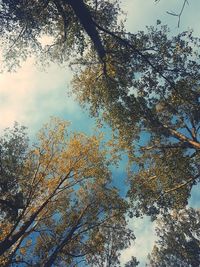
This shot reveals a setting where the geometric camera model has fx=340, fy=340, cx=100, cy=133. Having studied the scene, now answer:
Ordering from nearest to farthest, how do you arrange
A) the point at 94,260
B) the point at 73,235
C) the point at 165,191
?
the point at 165,191 < the point at 73,235 < the point at 94,260

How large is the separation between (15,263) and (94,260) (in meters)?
14.4

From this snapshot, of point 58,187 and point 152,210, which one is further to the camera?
point 152,210

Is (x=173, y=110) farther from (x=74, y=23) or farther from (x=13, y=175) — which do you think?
(x=13, y=175)

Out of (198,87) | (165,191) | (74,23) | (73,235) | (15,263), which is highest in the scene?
(74,23)

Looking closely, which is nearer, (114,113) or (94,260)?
(114,113)

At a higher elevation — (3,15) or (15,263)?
(3,15)

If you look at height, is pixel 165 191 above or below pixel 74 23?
below

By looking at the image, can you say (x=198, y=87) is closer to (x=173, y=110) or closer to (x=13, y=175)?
(x=173, y=110)

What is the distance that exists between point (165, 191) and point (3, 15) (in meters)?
13.4

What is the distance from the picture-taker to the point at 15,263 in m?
19.2

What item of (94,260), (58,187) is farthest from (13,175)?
(94,260)

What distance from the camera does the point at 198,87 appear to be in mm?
19094

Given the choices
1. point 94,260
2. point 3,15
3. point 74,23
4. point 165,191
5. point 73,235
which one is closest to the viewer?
point 3,15

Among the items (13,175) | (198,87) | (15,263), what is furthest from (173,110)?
(15,263)
